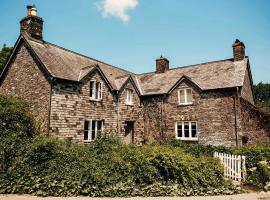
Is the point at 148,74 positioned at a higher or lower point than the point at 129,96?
higher

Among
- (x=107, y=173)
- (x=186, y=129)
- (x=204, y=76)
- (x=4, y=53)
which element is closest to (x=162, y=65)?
(x=204, y=76)

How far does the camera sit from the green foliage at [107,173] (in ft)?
32.1

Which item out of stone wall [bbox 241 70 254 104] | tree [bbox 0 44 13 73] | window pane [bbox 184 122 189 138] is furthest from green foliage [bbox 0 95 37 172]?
tree [bbox 0 44 13 73]

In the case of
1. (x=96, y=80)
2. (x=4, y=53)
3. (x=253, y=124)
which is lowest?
(x=253, y=124)

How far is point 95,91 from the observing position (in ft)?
65.7

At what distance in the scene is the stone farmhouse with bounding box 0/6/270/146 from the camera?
17.1 meters

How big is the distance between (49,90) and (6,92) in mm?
5224

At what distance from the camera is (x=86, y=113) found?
738 inches

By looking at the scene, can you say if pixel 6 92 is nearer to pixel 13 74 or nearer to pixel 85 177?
pixel 13 74

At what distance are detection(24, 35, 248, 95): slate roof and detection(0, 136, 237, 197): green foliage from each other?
7.36m

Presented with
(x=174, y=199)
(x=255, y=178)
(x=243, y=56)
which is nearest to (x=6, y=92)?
(x=174, y=199)

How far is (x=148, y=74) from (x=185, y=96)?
27.1ft

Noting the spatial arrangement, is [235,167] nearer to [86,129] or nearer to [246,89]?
[86,129]

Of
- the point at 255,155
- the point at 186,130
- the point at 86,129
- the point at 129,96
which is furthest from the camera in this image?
the point at 129,96
